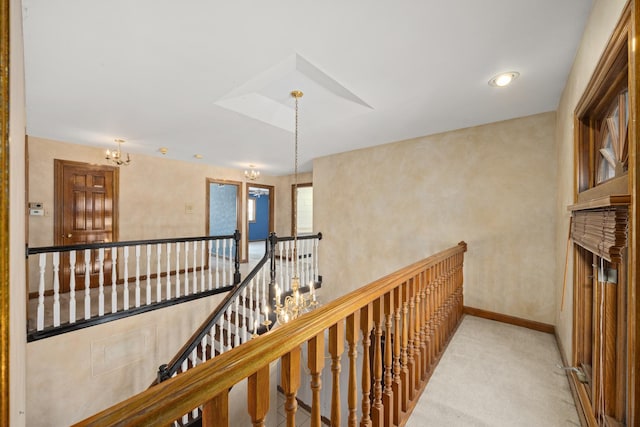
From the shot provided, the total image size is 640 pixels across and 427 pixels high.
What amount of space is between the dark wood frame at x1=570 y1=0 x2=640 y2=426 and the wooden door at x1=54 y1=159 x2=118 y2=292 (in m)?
5.76

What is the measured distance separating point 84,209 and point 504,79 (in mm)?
5809

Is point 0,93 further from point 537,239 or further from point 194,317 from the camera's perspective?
point 194,317

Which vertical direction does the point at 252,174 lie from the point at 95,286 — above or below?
above

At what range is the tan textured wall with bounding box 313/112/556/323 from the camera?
9.41 feet

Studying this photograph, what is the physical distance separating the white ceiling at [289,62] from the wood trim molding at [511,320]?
2.26 meters

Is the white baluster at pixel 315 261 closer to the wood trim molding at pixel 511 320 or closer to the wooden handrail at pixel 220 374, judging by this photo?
the wood trim molding at pixel 511 320

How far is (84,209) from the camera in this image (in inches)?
167

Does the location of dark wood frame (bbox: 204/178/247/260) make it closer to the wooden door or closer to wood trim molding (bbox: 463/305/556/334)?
the wooden door

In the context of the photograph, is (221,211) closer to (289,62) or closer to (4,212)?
(289,62)

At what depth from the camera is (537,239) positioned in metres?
2.87

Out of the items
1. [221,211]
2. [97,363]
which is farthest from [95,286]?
[221,211]

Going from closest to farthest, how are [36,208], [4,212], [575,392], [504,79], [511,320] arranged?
[4,212], [575,392], [504,79], [511,320], [36,208]

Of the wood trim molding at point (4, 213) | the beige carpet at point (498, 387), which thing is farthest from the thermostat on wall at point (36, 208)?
the beige carpet at point (498, 387)

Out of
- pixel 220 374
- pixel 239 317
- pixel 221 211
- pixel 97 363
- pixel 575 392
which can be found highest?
pixel 221 211
